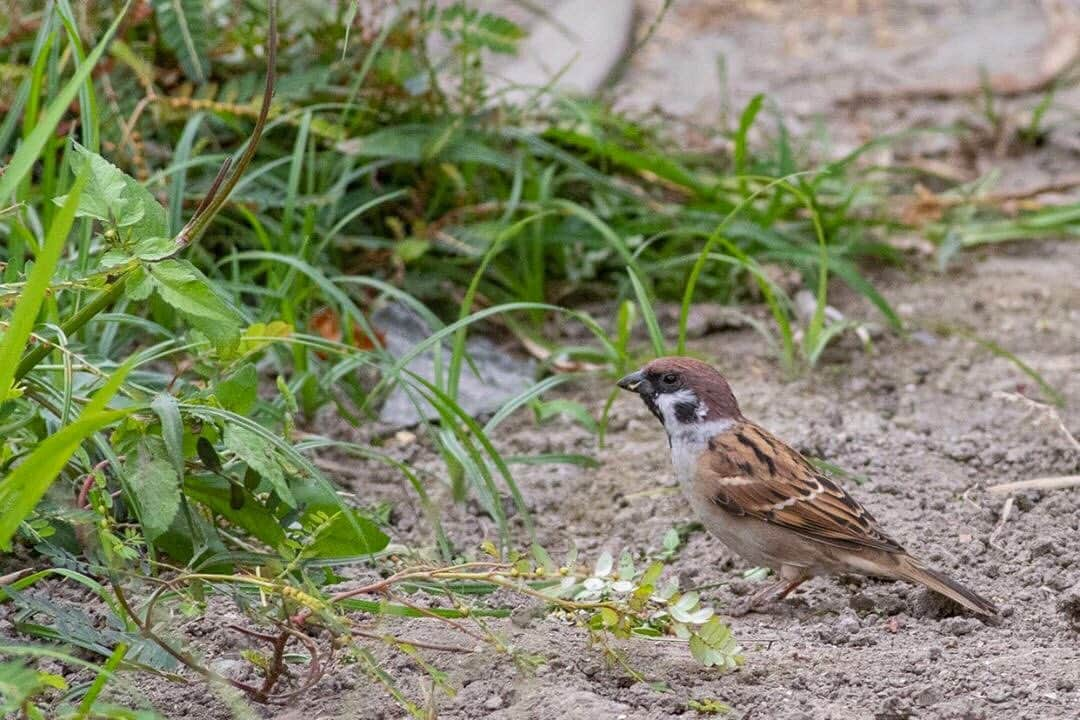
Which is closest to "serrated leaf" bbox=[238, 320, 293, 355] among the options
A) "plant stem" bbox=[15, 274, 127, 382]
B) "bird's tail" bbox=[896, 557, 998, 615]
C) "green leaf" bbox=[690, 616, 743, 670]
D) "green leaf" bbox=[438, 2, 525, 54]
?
"plant stem" bbox=[15, 274, 127, 382]

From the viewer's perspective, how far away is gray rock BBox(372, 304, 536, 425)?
5395mm

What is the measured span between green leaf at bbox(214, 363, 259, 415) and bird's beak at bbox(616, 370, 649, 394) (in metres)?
1.45

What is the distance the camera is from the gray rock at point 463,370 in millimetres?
5395

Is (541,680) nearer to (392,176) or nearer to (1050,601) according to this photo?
(1050,601)

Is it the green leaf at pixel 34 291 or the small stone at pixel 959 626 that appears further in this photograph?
the small stone at pixel 959 626

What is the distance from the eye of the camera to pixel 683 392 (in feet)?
15.2

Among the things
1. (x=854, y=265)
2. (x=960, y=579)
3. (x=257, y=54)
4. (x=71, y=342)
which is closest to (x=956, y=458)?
(x=960, y=579)

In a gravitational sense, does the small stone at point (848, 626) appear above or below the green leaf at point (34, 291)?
below

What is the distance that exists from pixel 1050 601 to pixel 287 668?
1952mm

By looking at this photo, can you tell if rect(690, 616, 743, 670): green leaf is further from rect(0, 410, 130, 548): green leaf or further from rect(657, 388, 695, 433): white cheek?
rect(657, 388, 695, 433): white cheek

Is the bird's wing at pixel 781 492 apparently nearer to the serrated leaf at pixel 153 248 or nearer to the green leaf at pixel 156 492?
the green leaf at pixel 156 492

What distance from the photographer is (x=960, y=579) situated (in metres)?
4.07

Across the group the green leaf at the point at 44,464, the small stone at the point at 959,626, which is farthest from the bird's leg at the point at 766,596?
the green leaf at the point at 44,464

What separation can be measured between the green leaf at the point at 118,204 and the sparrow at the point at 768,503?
6.02ft
